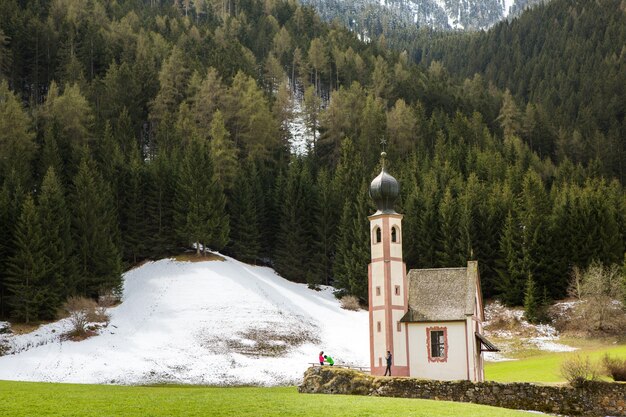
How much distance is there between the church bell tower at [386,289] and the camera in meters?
44.8

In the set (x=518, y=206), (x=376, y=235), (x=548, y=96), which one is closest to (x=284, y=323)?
(x=376, y=235)

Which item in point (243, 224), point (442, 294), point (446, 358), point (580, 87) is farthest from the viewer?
point (580, 87)

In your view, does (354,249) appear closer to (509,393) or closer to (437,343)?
(437,343)

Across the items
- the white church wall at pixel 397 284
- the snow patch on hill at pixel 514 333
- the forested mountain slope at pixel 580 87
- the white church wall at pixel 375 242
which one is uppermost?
the forested mountain slope at pixel 580 87

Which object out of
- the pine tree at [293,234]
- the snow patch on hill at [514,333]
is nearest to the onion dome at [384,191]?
the snow patch on hill at [514,333]

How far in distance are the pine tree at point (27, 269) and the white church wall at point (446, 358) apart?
108ft

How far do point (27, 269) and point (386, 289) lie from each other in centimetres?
3264

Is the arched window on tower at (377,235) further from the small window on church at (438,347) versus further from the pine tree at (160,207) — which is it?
the pine tree at (160,207)

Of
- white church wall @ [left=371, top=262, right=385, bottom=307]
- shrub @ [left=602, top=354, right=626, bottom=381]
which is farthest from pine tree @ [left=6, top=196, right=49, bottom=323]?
shrub @ [left=602, top=354, right=626, bottom=381]

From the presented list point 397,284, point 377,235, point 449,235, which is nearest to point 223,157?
point 449,235

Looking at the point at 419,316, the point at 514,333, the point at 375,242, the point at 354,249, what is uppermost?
the point at 354,249

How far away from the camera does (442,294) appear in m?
46.4

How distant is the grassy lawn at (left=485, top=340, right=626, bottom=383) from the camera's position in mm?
44963

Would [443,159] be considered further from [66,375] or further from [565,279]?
[66,375]
